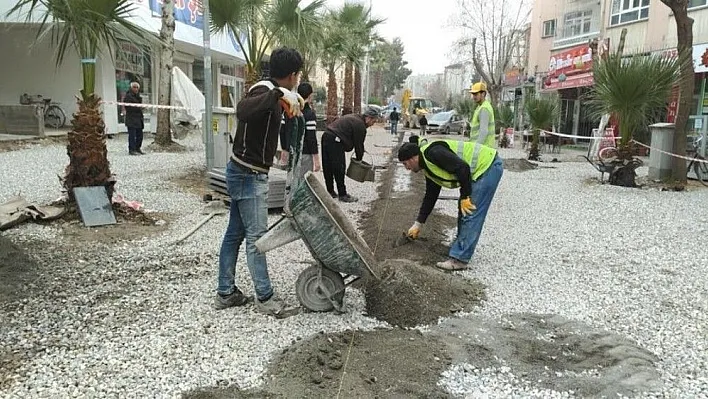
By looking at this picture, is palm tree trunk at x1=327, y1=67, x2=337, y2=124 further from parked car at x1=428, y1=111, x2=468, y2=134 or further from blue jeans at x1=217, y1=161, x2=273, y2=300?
blue jeans at x1=217, y1=161, x2=273, y2=300

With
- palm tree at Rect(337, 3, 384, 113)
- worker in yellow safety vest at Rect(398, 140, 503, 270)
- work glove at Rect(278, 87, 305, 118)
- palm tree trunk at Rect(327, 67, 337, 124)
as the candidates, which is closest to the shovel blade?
worker in yellow safety vest at Rect(398, 140, 503, 270)

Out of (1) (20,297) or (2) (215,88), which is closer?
(1) (20,297)

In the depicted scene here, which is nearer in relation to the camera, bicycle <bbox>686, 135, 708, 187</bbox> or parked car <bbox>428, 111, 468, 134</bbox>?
bicycle <bbox>686, 135, 708, 187</bbox>

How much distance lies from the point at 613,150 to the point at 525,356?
9.78 meters

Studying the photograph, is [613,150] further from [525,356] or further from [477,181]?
[525,356]

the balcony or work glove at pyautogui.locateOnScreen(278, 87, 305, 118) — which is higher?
the balcony

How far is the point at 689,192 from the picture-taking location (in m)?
10.9

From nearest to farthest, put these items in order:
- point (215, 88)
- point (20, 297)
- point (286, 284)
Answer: point (20, 297) → point (286, 284) → point (215, 88)

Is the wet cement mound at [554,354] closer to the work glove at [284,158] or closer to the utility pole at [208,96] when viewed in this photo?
the work glove at [284,158]

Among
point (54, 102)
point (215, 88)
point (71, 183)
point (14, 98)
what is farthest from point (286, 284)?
point (215, 88)

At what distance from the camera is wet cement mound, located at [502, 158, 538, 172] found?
15022 millimetres

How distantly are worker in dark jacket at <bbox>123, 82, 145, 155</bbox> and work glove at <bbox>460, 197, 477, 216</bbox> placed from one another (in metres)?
9.11

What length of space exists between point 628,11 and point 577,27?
5697 mm

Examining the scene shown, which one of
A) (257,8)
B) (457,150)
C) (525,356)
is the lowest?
(525,356)
